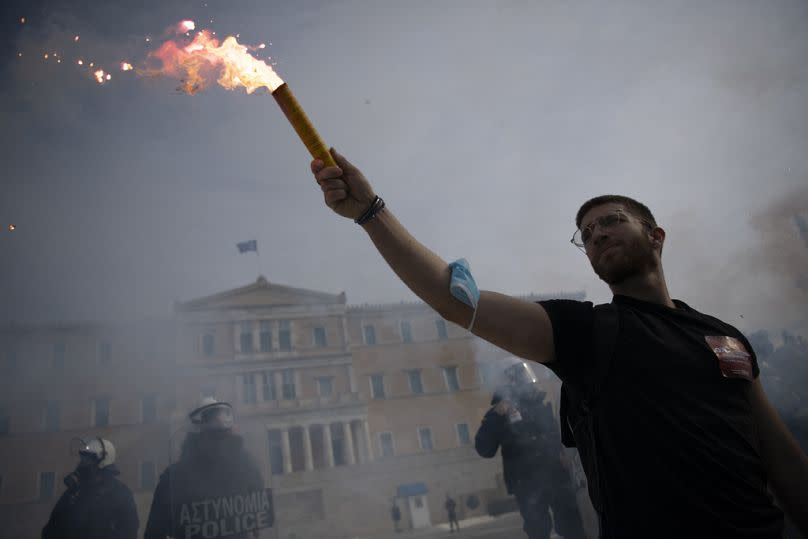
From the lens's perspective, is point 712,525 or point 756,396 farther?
point 756,396

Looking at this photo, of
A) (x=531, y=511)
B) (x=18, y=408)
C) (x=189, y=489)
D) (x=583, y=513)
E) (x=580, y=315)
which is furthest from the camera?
(x=18, y=408)

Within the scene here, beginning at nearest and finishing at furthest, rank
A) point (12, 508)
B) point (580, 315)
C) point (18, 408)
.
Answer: point (580, 315) < point (12, 508) < point (18, 408)

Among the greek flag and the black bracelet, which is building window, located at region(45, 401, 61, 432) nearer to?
the greek flag

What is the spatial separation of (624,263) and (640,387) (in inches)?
19.4

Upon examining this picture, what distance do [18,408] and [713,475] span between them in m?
33.2

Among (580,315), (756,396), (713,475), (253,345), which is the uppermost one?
(253,345)

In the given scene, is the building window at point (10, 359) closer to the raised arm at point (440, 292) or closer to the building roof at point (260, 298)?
the building roof at point (260, 298)

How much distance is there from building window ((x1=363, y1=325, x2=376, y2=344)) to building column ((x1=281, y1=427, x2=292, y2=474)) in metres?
8.40

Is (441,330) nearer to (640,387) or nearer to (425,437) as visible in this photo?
(425,437)

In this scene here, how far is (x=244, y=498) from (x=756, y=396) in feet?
12.0

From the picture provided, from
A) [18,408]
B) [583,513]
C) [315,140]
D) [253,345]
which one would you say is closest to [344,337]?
[253,345]

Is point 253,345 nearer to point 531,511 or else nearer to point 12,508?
point 12,508

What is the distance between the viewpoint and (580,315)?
140cm

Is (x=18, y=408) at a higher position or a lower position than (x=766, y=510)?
higher
